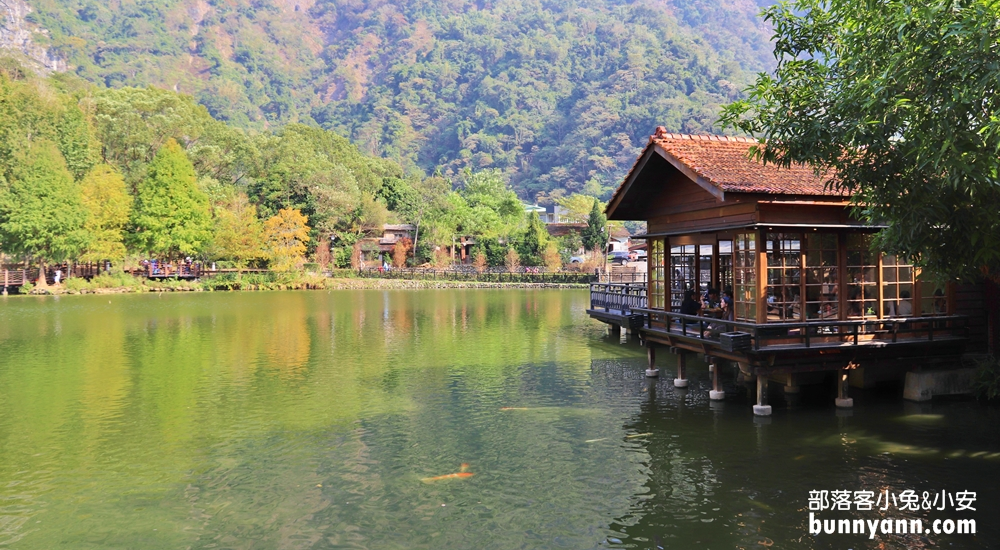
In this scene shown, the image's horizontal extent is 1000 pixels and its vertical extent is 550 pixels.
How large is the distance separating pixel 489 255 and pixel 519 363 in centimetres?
5083

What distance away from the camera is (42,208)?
50031 mm

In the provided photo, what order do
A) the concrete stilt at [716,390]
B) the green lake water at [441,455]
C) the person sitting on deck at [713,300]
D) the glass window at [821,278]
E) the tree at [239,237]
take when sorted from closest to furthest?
the green lake water at [441,455] → the glass window at [821,278] → the concrete stilt at [716,390] → the person sitting on deck at [713,300] → the tree at [239,237]

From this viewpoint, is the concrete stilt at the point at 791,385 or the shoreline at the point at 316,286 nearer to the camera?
the concrete stilt at the point at 791,385

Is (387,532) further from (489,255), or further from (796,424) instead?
(489,255)

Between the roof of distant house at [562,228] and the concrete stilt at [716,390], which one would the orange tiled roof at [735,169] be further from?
the roof of distant house at [562,228]

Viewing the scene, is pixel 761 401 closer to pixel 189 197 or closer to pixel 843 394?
pixel 843 394

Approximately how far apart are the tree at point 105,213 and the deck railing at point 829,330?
169 ft

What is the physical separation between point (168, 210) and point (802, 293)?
53.7 meters

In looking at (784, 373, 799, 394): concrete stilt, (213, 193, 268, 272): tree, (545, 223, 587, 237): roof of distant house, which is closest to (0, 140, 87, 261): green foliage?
(213, 193, 268, 272): tree

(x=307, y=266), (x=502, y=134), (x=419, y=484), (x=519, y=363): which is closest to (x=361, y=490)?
(x=419, y=484)

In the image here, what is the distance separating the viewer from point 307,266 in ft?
212

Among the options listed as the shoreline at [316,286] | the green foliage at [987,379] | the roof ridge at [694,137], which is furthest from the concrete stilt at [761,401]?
the shoreline at [316,286]

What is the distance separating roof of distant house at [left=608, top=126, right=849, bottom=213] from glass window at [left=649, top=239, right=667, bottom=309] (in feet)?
9.55

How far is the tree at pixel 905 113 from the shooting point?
823 centimetres
